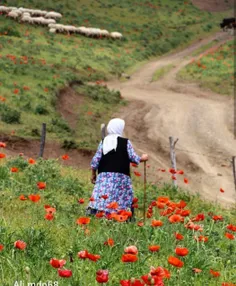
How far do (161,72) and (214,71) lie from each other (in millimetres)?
3466

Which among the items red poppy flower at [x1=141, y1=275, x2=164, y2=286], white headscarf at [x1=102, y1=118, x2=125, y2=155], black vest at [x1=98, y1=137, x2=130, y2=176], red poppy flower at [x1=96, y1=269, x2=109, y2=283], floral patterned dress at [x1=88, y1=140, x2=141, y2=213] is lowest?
floral patterned dress at [x1=88, y1=140, x2=141, y2=213]

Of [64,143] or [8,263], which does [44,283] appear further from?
[64,143]

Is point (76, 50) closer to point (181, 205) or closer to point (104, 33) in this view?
point (104, 33)

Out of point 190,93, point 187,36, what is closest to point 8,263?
point 190,93

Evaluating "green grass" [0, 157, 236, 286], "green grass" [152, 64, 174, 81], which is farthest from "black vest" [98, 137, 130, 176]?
"green grass" [152, 64, 174, 81]

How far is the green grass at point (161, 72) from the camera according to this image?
115ft

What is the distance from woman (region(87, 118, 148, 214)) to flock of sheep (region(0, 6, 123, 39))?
3416 centimetres

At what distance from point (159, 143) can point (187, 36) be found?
29318 mm

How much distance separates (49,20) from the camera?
42.7 meters

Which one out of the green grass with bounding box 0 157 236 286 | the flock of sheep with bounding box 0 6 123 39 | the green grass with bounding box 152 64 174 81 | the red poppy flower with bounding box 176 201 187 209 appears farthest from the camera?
the flock of sheep with bounding box 0 6 123 39

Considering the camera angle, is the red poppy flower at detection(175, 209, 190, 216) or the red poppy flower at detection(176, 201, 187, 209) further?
the red poppy flower at detection(176, 201, 187, 209)

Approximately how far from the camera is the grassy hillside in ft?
71.6

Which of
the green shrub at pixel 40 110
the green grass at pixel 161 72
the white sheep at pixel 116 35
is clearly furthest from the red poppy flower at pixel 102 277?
the white sheep at pixel 116 35

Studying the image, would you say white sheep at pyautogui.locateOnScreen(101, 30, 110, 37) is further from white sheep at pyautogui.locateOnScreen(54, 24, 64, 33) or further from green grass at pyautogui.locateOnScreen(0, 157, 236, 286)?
green grass at pyautogui.locateOnScreen(0, 157, 236, 286)
